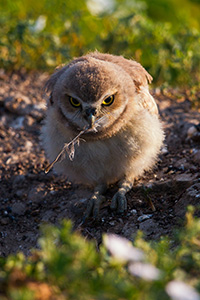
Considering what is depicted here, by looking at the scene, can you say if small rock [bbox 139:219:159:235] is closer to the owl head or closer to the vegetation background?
the vegetation background

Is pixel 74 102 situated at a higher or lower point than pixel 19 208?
higher

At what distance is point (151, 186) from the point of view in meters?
4.19

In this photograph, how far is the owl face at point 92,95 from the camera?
12.4 feet

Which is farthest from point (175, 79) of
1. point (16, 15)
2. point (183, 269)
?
point (183, 269)

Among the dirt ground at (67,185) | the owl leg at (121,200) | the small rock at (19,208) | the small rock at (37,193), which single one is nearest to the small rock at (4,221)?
the dirt ground at (67,185)

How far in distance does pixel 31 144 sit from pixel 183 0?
5026 mm

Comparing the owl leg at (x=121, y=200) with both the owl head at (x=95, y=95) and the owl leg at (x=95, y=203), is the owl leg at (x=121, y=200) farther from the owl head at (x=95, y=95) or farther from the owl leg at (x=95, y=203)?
the owl head at (x=95, y=95)

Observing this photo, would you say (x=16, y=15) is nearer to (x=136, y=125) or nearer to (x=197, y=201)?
(x=136, y=125)

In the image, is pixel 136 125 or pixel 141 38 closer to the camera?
pixel 136 125

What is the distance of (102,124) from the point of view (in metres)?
3.88

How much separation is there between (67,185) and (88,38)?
3.06m

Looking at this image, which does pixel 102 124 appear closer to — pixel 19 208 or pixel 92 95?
pixel 92 95

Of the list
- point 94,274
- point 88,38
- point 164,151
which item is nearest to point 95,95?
point 164,151

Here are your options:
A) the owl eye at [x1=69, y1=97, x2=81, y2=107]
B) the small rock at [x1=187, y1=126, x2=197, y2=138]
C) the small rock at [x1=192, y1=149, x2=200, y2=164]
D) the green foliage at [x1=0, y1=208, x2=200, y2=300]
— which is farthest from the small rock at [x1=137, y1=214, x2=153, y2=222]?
the small rock at [x1=187, y1=126, x2=197, y2=138]
